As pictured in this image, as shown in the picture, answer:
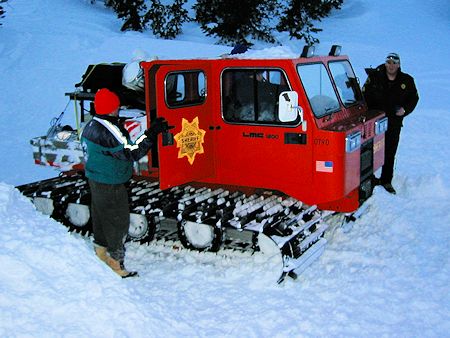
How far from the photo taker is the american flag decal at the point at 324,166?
630 cm

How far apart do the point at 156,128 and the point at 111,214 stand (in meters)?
0.98

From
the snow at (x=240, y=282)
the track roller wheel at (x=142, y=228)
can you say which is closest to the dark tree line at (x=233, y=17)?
the snow at (x=240, y=282)

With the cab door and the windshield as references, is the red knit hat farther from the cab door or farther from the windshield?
the windshield

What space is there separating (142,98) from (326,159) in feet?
9.57

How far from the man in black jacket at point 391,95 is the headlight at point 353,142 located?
82.5 inches

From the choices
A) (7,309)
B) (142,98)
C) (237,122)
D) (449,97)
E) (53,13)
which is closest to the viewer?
(7,309)

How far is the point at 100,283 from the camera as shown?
16.0 feet

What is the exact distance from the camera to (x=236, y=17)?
21812mm

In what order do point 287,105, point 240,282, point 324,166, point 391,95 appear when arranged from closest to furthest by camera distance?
point 240,282 → point 287,105 → point 324,166 → point 391,95

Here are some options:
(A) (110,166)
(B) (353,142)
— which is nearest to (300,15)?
(B) (353,142)

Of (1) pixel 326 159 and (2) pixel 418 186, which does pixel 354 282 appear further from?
(2) pixel 418 186

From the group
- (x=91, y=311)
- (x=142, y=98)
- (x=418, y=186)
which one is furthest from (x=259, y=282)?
(x=418, y=186)

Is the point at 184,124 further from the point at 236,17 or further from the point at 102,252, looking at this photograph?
the point at 236,17

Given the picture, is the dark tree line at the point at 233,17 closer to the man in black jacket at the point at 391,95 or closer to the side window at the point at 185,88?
the man in black jacket at the point at 391,95
